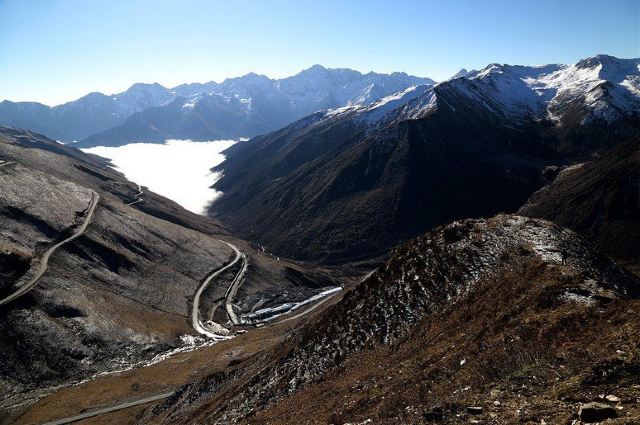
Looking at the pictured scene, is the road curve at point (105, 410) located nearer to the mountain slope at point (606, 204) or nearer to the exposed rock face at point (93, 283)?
the exposed rock face at point (93, 283)

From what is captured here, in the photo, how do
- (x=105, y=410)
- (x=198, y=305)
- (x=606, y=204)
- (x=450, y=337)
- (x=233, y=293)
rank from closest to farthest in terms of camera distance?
(x=450, y=337), (x=105, y=410), (x=198, y=305), (x=233, y=293), (x=606, y=204)

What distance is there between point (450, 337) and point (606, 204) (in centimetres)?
15563

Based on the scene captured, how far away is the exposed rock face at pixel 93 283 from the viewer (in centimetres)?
8531

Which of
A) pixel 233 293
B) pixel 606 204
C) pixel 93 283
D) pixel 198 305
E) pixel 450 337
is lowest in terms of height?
pixel 198 305

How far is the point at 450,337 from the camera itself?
29.2m

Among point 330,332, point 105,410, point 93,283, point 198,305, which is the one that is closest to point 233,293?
point 198,305

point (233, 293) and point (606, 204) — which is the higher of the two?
point (606, 204)

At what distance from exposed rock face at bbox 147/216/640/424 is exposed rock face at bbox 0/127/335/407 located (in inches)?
1862

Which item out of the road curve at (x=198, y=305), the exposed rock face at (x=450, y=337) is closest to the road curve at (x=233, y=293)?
the road curve at (x=198, y=305)

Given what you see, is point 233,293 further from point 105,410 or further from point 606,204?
point 606,204

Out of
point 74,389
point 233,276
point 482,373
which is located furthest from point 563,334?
point 233,276

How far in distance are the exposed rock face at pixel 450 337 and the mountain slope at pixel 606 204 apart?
106396mm

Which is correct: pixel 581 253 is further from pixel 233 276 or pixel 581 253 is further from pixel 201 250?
pixel 201 250

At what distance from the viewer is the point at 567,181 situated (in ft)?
641
